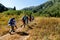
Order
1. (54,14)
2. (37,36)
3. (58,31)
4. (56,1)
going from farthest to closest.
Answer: (54,14)
(56,1)
(58,31)
(37,36)

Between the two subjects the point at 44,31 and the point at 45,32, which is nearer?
the point at 45,32

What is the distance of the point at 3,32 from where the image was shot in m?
19.0

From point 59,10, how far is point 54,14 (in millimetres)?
2638

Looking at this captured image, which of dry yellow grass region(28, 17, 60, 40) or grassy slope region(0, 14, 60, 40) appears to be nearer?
dry yellow grass region(28, 17, 60, 40)

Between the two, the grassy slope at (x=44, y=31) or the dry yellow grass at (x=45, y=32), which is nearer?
the dry yellow grass at (x=45, y=32)

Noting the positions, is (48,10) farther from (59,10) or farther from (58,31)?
(58,31)

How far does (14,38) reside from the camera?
15617 millimetres

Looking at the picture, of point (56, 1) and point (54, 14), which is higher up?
point (56, 1)

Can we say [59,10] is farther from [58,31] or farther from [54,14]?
[58,31]

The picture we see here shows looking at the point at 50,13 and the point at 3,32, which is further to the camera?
the point at 50,13

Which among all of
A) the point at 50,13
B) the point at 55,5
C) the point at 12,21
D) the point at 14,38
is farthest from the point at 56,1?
the point at 14,38

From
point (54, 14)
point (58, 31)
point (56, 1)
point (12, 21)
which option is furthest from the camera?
point (54, 14)

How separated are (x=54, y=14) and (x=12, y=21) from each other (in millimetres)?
32022

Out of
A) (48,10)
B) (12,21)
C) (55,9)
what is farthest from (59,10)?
(12,21)
